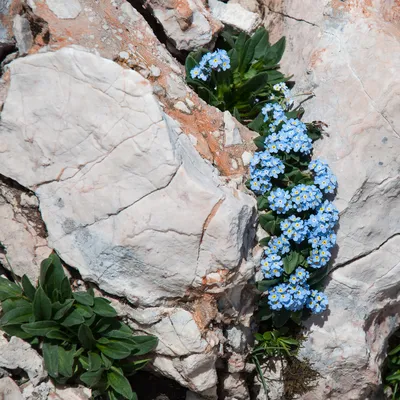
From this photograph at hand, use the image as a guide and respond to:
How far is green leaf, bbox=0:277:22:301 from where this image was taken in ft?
16.7

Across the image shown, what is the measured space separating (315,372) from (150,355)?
1.88 metres

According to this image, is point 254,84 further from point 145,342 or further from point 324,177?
point 145,342

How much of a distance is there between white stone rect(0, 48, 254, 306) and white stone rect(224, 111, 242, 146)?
682 mm

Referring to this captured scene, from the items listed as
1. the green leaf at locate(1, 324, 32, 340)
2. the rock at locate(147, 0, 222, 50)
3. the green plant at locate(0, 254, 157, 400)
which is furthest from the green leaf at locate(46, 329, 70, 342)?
the rock at locate(147, 0, 222, 50)

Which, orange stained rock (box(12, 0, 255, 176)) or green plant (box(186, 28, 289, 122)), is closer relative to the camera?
orange stained rock (box(12, 0, 255, 176))

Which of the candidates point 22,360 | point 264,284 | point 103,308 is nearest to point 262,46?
point 264,284

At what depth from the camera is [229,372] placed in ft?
18.4

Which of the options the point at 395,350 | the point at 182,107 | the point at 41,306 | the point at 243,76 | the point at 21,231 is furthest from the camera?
the point at 395,350

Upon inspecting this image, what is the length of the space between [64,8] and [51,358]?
325 cm

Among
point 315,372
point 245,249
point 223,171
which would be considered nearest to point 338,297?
point 315,372

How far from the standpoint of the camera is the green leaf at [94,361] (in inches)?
192

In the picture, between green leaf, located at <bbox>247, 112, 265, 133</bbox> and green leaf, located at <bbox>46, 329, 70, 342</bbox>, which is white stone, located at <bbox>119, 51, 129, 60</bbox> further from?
green leaf, located at <bbox>46, 329, 70, 342</bbox>

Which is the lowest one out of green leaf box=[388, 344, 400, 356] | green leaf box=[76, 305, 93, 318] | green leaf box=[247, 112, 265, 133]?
green leaf box=[388, 344, 400, 356]

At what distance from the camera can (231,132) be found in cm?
570
